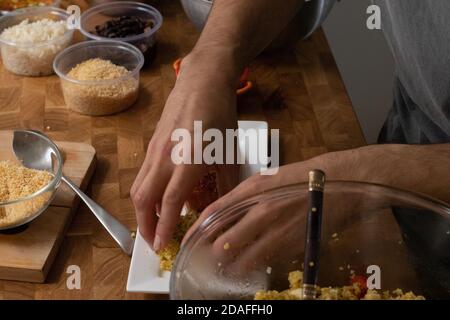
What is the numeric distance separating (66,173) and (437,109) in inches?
24.1

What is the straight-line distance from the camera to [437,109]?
994 millimetres

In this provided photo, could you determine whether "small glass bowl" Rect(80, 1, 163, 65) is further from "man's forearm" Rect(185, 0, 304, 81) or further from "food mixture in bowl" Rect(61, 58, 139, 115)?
"man's forearm" Rect(185, 0, 304, 81)

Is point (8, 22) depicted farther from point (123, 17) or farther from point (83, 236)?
point (83, 236)

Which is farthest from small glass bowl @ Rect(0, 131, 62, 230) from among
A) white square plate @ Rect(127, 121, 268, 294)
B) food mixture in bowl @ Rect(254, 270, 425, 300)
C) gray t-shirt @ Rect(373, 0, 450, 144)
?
gray t-shirt @ Rect(373, 0, 450, 144)

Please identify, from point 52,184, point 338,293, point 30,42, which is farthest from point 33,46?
point 338,293

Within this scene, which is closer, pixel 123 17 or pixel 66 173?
pixel 66 173

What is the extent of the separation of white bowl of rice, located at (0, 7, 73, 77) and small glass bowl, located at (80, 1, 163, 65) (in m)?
0.05

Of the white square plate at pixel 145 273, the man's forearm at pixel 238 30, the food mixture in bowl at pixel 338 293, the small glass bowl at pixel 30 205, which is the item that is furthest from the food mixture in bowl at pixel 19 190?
the food mixture in bowl at pixel 338 293

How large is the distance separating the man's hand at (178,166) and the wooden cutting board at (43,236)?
0.53ft

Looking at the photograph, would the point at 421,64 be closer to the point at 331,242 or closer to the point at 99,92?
the point at 331,242

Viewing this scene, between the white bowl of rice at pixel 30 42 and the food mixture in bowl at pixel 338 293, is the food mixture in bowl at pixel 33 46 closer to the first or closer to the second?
the white bowl of rice at pixel 30 42
